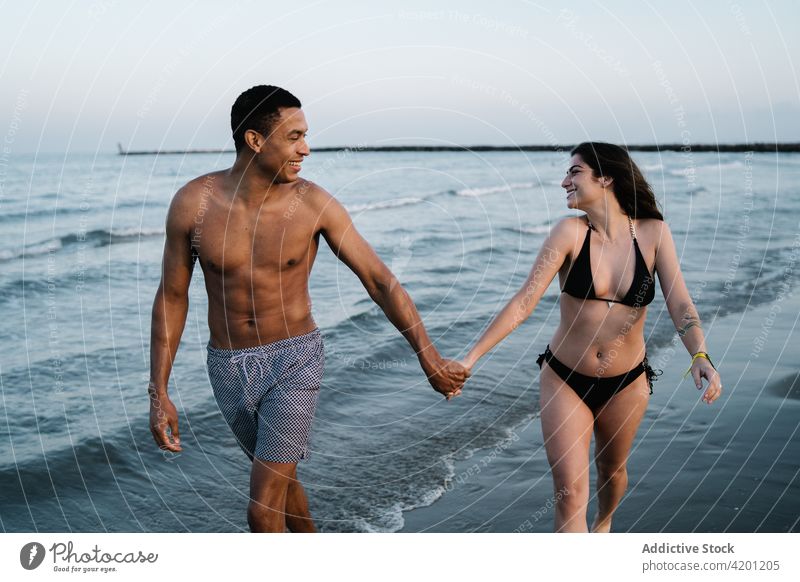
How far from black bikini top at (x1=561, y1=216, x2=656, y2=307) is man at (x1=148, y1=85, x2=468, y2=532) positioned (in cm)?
103

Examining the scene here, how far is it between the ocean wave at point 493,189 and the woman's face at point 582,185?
30.7m

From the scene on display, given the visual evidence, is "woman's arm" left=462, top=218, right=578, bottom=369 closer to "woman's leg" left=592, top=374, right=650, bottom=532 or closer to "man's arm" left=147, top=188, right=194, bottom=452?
"woman's leg" left=592, top=374, right=650, bottom=532

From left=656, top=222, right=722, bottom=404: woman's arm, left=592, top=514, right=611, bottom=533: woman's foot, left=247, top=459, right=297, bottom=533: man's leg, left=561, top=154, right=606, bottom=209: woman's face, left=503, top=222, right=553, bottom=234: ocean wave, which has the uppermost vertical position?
left=561, top=154, right=606, bottom=209: woman's face

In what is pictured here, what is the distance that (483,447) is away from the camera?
29.1ft

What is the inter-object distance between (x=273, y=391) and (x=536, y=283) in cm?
172

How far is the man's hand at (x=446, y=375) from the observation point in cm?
575

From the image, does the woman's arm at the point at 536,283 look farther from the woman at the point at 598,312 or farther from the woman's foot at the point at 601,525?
the woman's foot at the point at 601,525

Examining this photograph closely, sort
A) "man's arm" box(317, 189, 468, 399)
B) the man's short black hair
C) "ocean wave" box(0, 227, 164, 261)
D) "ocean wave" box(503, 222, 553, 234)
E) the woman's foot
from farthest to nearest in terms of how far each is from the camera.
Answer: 1. "ocean wave" box(503, 222, 553, 234)
2. "ocean wave" box(0, 227, 164, 261)
3. the woman's foot
4. "man's arm" box(317, 189, 468, 399)
5. the man's short black hair

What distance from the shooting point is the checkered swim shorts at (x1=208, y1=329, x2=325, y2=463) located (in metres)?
5.29

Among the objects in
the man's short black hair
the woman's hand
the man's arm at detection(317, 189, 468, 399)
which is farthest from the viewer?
the man's arm at detection(317, 189, 468, 399)

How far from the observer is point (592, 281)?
5348mm
